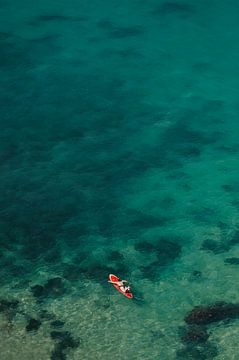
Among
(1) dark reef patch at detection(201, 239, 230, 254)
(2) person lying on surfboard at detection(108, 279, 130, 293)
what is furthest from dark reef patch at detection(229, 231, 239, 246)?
(2) person lying on surfboard at detection(108, 279, 130, 293)

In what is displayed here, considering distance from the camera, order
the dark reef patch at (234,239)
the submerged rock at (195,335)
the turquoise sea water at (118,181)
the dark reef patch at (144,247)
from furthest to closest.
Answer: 1. the dark reef patch at (234,239)
2. the dark reef patch at (144,247)
3. the turquoise sea water at (118,181)
4. the submerged rock at (195,335)

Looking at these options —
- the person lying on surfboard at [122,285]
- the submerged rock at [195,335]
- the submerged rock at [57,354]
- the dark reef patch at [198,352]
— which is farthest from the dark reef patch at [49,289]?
the dark reef patch at [198,352]

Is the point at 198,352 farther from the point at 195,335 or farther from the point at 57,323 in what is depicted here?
the point at 57,323

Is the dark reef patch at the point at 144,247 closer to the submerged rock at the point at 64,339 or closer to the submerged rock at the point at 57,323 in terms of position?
the submerged rock at the point at 57,323

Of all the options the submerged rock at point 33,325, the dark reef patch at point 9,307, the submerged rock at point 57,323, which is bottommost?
the submerged rock at point 57,323

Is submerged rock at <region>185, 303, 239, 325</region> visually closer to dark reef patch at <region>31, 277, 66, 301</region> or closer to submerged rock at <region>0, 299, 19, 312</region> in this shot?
dark reef patch at <region>31, 277, 66, 301</region>

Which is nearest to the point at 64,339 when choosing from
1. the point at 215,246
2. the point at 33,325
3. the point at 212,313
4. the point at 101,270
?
the point at 33,325

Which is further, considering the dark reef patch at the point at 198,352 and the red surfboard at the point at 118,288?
the red surfboard at the point at 118,288
